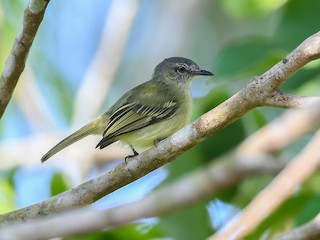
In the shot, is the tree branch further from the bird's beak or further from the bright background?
the bird's beak

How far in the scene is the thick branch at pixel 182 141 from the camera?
2.80 m

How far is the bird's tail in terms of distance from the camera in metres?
4.74

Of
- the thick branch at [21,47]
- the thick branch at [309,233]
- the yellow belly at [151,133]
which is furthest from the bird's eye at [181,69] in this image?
the thick branch at [309,233]

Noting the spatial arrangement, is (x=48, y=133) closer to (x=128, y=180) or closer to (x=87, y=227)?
(x=128, y=180)

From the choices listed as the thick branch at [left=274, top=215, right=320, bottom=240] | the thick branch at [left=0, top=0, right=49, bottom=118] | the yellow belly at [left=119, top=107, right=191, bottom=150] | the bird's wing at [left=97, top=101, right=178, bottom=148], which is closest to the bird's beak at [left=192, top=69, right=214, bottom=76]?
the bird's wing at [left=97, top=101, right=178, bottom=148]

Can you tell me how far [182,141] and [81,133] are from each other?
187 centimetres

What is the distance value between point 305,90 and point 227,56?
0.54 m

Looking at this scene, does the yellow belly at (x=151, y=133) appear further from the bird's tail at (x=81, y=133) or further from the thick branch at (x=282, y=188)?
the thick branch at (x=282, y=188)

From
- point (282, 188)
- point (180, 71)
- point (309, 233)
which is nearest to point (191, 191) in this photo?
point (282, 188)

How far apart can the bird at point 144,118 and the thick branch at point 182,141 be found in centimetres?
99

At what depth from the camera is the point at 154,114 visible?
16.2 ft

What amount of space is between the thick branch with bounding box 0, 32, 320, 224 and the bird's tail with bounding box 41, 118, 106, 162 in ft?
4.56

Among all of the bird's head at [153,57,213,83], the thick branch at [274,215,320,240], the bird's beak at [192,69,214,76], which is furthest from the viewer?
the bird's head at [153,57,213,83]

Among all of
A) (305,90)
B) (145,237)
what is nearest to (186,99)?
(305,90)
